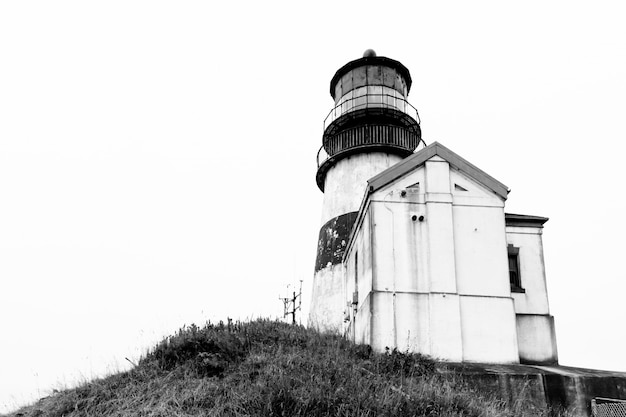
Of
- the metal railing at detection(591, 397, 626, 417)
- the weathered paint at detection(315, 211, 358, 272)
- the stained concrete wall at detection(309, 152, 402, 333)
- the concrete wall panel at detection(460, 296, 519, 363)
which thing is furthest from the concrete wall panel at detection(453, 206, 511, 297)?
the weathered paint at detection(315, 211, 358, 272)

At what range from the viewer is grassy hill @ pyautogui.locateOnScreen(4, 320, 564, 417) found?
31.1 feet

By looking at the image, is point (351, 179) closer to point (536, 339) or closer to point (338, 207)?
point (338, 207)

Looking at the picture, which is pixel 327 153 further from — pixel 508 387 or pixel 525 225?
pixel 508 387

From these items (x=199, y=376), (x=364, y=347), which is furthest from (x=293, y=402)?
(x=364, y=347)

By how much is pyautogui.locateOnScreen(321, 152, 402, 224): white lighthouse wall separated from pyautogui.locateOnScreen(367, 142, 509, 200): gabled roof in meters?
5.40

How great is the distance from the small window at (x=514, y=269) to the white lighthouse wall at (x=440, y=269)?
1389 millimetres

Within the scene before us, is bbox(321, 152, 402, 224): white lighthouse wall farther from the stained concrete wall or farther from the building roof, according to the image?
the building roof

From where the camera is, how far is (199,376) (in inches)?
451

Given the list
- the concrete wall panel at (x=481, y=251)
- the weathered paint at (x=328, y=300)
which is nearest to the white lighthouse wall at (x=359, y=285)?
the weathered paint at (x=328, y=300)

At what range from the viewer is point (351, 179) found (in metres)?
21.8

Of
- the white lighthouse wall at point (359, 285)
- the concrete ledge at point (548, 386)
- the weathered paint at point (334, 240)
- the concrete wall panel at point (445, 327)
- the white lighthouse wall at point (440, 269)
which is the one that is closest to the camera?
the concrete ledge at point (548, 386)

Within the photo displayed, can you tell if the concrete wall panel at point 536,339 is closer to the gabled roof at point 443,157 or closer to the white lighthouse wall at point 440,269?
the white lighthouse wall at point 440,269

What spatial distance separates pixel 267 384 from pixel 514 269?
923 centimetres

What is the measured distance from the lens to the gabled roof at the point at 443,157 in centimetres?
1571
